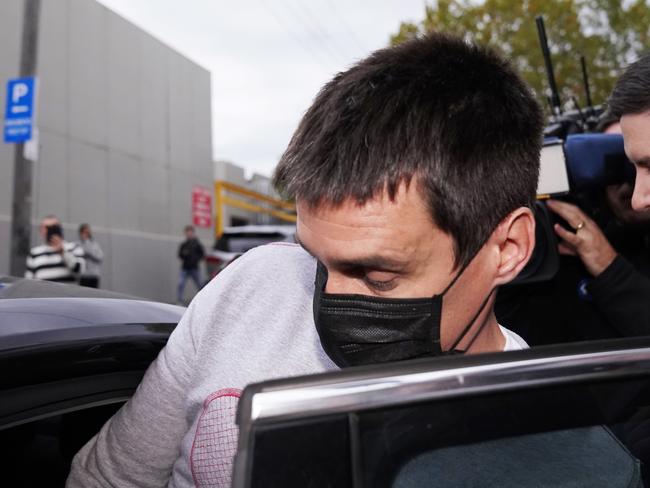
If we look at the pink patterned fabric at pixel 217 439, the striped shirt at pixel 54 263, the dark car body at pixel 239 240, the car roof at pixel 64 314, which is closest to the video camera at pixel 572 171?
the car roof at pixel 64 314

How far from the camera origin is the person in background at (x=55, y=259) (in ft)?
26.9

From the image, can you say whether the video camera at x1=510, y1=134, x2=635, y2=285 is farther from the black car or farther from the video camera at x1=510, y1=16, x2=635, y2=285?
the black car

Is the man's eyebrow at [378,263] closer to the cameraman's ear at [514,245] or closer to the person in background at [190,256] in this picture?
the cameraman's ear at [514,245]

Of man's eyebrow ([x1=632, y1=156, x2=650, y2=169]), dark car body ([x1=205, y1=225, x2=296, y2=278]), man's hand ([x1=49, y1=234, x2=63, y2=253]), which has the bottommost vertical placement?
man's eyebrow ([x1=632, y1=156, x2=650, y2=169])

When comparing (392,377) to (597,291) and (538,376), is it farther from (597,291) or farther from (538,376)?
(597,291)

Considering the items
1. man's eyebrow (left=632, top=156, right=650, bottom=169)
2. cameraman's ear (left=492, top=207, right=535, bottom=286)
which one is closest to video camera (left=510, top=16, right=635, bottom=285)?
man's eyebrow (left=632, top=156, right=650, bottom=169)

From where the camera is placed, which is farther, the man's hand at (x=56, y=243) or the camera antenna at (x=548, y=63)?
the man's hand at (x=56, y=243)

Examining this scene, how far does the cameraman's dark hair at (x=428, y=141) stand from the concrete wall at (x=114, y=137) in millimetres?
10542

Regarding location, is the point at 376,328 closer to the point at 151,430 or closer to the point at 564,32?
the point at 151,430

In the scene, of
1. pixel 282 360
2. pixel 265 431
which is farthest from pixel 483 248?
pixel 265 431

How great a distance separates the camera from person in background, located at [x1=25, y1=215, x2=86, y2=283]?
8.21 m

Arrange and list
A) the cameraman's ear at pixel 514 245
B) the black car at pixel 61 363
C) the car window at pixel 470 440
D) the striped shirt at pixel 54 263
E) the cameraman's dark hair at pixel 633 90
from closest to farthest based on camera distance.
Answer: the car window at pixel 470 440, the black car at pixel 61 363, the cameraman's ear at pixel 514 245, the cameraman's dark hair at pixel 633 90, the striped shirt at pixel 54 263

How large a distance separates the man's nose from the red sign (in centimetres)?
1700

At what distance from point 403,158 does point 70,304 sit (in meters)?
0.73
